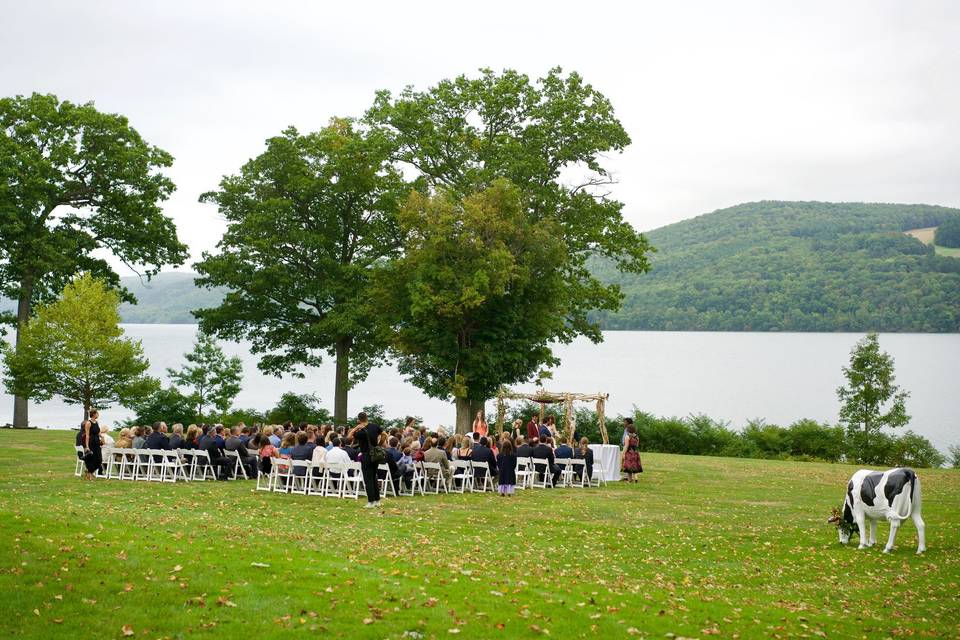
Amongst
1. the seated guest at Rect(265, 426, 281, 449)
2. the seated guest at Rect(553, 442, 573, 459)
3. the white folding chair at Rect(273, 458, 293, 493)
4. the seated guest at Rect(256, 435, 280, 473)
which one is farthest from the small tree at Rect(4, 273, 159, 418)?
the seated guest at Rect(553, 442, 573, 459)

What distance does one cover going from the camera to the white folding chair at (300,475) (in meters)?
18.4

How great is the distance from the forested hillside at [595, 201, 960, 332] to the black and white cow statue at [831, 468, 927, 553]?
121 metres

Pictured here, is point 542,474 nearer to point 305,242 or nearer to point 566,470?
point 566,470

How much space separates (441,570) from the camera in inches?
411

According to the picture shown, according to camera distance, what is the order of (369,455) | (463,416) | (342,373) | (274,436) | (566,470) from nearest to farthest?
1. (369,455)
2. (274,436)
3. (566,470)
4. (463,416)
5. (342,373)

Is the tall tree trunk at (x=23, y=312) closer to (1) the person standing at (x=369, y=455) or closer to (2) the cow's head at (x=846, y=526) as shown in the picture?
(1) the person standing at (x=369, y=455)

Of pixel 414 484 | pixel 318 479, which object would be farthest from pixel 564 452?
pixel 318 479

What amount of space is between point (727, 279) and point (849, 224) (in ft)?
113

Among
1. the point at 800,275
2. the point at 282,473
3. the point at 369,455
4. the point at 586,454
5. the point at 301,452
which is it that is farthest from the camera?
the point at 800,275

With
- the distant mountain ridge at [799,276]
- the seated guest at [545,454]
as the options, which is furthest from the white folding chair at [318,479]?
the distant mountain ridge at [799,276]

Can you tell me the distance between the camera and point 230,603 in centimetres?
857

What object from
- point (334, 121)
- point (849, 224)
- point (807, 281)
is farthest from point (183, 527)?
point (849, 224)

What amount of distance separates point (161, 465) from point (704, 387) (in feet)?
262

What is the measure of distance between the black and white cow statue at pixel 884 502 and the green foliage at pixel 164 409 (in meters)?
25.2
